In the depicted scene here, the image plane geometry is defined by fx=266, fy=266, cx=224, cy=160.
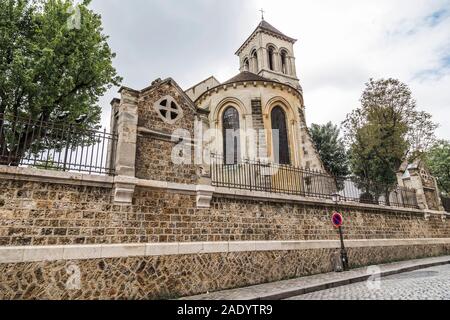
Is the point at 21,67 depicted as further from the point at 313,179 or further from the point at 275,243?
the point at 313,179

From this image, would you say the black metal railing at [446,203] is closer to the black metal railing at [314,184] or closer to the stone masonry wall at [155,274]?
the black metal railing at [314,184]

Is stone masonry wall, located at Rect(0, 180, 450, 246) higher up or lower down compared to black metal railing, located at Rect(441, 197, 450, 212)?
lower down

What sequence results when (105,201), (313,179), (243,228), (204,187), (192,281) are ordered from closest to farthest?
(105,201) < (192,281) < (204,187) < (243,228) < (313,179)

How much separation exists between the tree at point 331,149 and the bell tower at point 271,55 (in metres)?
6.01

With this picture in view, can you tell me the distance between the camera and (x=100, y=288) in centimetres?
530

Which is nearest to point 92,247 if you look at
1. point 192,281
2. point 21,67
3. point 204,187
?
point 192,281

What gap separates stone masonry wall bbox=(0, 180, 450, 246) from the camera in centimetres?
493

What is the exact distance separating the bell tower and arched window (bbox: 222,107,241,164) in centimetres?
1366

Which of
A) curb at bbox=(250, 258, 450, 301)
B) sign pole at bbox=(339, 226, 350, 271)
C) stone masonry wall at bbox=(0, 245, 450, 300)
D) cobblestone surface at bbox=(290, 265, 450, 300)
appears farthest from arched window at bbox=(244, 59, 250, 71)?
cobblestone surface at bbox=(290, 265, 450, 300)

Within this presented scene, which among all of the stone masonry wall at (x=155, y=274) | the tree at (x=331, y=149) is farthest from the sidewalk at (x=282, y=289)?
the tree at (x=331, y=149)

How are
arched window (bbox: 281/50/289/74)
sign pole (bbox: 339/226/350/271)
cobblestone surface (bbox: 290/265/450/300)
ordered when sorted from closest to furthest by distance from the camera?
1. cobblestone surface (bbox: 290/265/450/300)
2. sign pole (bbox: 339/226/350/271)
3. arched window (bbox: 281/50/289/74)

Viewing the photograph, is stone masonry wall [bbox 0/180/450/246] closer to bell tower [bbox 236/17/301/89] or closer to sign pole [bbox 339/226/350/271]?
sign pole [bbox 339/226/350/271]

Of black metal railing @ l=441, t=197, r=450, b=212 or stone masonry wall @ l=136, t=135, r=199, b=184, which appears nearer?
stone masonry wall @ l=136, t=135, r=199, b=184
